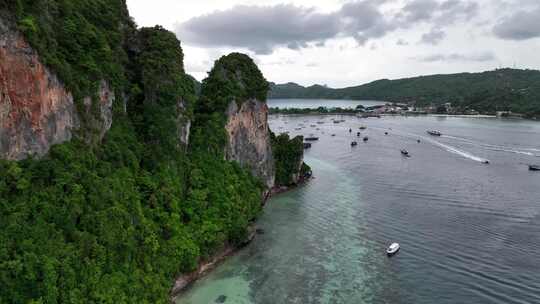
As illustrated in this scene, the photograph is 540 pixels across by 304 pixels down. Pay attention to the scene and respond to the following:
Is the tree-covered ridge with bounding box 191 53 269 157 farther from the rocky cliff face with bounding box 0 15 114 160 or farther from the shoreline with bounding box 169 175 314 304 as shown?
the rocky cliff face with bounding box 0 15 114 160

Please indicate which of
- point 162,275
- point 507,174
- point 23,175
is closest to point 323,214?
point 162,275

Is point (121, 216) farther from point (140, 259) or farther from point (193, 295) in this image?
point (193, 295)

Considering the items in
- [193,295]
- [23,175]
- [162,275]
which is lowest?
[193,295]

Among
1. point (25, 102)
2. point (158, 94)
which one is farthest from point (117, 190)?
point (158, 94)

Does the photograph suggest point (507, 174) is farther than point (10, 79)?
Yes

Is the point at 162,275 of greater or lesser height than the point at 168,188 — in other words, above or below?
below

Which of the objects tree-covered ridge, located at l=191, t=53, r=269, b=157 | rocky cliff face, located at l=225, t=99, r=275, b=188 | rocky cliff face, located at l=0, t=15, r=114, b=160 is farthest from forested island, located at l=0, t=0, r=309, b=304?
rocky cliff face, located at l=225, t=99, r=275, b=188

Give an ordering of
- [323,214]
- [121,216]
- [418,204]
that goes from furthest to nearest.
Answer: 1. [418,204]
2. [323,214]
3. [121,216]

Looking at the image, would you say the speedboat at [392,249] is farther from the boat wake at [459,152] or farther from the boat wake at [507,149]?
the boat wake at [507,149]
